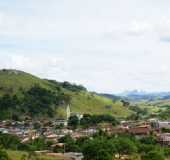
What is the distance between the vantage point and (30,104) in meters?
173

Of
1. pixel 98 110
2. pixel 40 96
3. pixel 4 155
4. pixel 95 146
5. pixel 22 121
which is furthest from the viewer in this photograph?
pixel 98 110

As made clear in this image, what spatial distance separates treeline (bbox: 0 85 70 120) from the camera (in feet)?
→ 558

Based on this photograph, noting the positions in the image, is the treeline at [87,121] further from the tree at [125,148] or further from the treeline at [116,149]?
the tree at [125,148]

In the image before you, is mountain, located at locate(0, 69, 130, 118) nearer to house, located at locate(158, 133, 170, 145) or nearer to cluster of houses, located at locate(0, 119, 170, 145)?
cluster of houses, located at locate(0, 119, 170, 145)

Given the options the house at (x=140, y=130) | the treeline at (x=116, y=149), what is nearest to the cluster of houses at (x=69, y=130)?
the house at (x=140, y=130)

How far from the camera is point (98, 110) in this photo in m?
196

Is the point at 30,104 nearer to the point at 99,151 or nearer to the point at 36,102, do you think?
the point at 36,102

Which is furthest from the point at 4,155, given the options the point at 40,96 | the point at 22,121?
the point at 40,96

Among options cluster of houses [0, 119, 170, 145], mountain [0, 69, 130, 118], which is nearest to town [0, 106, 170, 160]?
cluster of houses [0, 119, 170, 145]

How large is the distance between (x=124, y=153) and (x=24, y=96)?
319 ft

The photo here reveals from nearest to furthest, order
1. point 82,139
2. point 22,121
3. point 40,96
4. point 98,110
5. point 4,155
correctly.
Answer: point 4,155 < point 82,139 < point 22,121 < point 40,96 < point 98,110

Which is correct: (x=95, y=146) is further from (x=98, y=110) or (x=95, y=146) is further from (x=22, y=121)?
(x=98, y=110)

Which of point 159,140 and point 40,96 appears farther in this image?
point 40,96

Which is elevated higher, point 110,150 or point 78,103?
point 78,103
